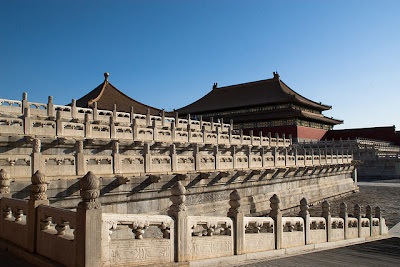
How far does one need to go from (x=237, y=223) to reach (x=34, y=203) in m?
3.81

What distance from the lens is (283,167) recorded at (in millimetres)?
17344

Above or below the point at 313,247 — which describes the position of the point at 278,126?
above

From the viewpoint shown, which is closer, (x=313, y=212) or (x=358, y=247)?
(x=358, y=247)

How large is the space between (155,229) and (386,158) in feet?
96.0

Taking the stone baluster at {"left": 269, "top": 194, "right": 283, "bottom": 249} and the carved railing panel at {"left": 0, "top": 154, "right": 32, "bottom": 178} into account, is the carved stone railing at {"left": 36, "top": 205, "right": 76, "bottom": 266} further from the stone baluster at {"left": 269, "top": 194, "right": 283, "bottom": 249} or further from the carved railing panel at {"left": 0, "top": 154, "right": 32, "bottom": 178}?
the stone baluster at {"left": 269, "top": 194, "right": 283, "bottom": 249}

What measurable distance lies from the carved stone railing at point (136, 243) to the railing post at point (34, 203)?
140cm

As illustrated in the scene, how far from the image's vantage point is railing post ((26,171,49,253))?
5.29m

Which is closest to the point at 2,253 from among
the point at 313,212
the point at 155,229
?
the point at 155,229

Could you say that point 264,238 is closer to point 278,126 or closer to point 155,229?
point 155,229

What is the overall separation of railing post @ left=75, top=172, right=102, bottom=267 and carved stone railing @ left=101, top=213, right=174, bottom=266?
0.26 meters

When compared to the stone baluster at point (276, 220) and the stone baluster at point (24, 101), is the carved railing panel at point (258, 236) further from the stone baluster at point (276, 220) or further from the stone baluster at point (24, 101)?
the stone baluster at point (24, 101)

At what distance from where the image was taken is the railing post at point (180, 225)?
557 cm

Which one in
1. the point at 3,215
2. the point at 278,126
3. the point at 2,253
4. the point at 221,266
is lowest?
the point at 221,266

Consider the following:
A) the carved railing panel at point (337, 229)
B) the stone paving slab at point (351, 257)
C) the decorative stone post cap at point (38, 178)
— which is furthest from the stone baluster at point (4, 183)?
the carved railing panel at point (337, 229)
